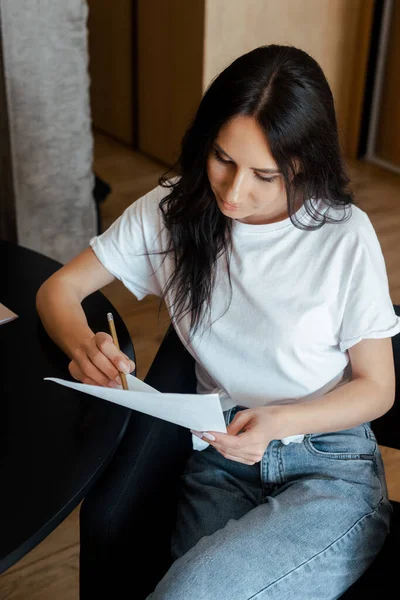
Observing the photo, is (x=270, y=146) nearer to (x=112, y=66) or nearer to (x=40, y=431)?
(x=40, y=431)

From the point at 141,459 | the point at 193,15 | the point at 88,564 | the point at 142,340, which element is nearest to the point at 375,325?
the point at 141,459

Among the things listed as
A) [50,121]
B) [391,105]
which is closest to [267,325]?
[50,121]

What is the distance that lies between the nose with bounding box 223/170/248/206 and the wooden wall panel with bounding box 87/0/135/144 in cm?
284

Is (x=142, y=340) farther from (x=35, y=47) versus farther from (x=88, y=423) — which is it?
(x=88, y=423)

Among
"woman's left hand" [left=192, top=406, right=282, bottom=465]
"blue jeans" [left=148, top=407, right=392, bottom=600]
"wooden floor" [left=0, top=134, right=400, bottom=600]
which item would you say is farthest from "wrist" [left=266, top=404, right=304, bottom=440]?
"wooden floor" [left=0, top=134, right=400, bottom=600]

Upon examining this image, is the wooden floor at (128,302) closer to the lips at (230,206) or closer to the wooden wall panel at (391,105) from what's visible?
the wooden wall panel at (391,105)

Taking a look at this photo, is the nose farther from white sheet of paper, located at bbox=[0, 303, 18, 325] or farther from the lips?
white sheet of paper, located at bbox=[0, 303, 18, 325]

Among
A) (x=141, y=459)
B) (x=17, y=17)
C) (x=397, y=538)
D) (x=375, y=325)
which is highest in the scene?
(x=17, y=17)

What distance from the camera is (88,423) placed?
1.10 m

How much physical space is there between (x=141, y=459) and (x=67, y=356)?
200 millimetres

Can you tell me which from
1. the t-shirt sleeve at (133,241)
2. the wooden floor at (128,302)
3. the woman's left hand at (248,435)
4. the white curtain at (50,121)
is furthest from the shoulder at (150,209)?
the white curtain at (50,121)

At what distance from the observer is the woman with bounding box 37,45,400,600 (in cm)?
110

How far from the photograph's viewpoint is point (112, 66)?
13.2 ft

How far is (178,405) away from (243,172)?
0.37 m
